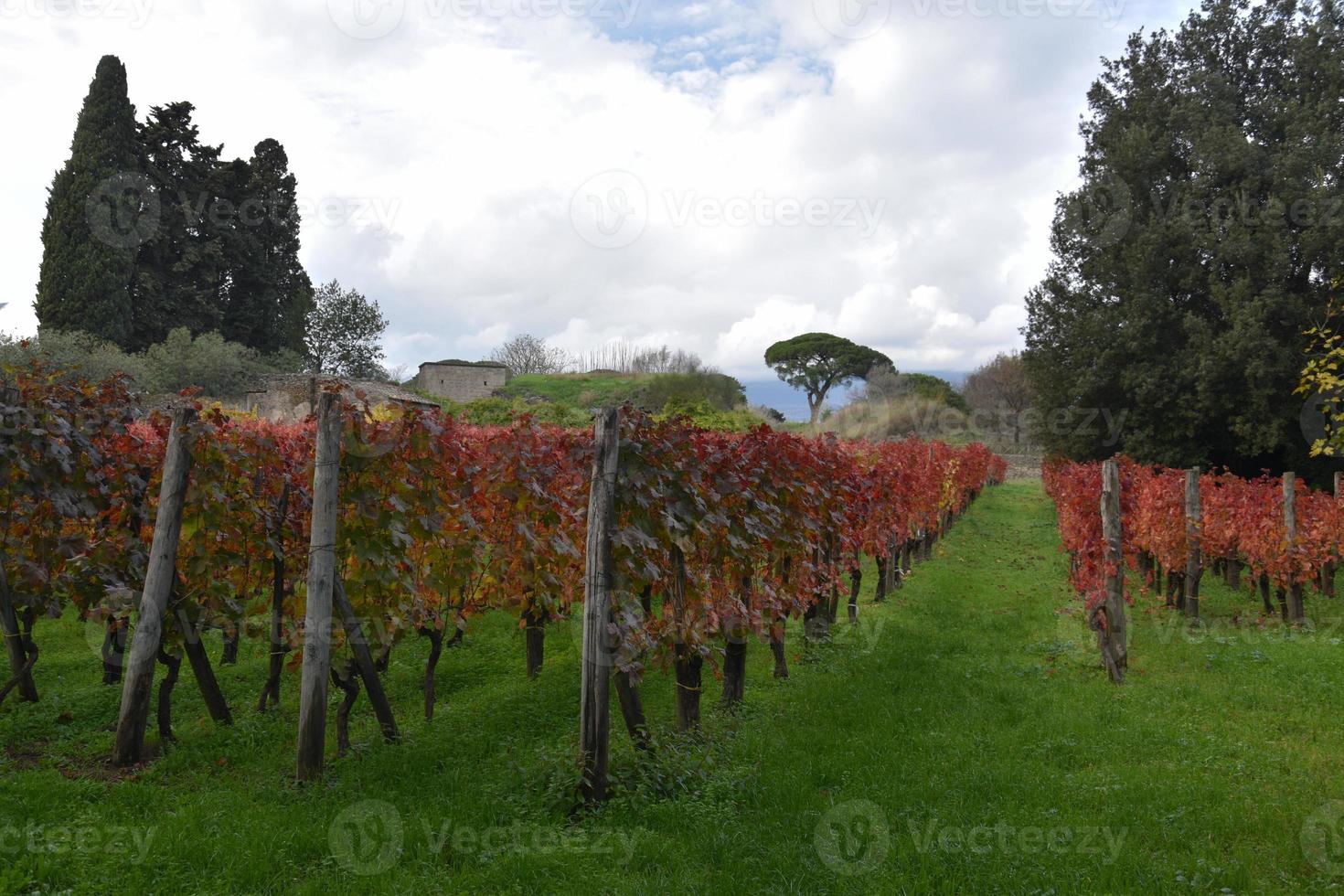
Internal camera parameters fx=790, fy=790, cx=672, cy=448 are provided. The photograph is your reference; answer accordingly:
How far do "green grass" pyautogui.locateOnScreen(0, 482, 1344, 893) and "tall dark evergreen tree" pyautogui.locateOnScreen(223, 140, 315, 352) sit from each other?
133 feet

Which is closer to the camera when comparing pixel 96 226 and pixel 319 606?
pixel 319 606

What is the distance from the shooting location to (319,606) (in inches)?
174

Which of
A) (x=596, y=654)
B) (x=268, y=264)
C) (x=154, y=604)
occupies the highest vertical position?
(x=268, y=264)

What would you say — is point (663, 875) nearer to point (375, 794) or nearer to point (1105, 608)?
point (375, 794)

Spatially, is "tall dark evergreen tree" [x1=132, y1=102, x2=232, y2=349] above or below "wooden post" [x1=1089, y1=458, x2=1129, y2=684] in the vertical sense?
above

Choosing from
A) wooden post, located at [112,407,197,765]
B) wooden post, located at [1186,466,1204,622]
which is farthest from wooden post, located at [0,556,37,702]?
wooden post, located at [1186,466,1204,622]

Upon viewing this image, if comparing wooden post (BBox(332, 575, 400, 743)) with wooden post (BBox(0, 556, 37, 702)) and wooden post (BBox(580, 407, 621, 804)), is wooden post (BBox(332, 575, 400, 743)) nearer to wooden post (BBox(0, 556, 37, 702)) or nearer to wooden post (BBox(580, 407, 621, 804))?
wooden post (BBox(580, 407, 621, 804))

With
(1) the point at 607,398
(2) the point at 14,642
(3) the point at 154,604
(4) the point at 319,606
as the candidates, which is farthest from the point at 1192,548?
(1) the point at 607,398

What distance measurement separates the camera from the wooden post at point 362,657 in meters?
4.70

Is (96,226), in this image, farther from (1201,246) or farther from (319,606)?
(1201,246)

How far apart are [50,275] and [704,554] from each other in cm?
3927

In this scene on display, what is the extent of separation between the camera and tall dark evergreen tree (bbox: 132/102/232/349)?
37.0 m

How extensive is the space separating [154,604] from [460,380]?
51765mm

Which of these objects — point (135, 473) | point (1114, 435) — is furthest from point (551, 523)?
point (1114, 435)
